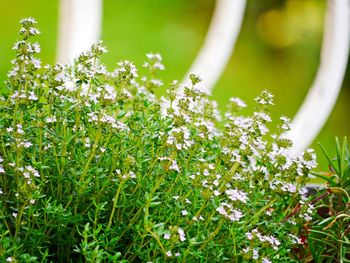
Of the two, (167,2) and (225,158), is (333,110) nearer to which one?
(167,2)

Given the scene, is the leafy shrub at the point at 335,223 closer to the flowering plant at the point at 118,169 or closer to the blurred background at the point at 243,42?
the flowering plant at the point at 118,169

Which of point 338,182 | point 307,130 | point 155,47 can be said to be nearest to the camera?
point 338,182

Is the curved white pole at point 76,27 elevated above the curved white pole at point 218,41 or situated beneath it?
situated beneath

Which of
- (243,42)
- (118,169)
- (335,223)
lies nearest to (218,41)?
(243,42)

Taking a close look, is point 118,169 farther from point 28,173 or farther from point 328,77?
point 328,77

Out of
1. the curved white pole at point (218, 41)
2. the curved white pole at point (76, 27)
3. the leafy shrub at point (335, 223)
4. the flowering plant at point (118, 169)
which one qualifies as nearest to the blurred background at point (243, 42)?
the curved white pole at point (218, 41)

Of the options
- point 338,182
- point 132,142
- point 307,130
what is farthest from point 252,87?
point 132,142
